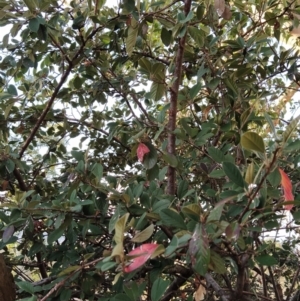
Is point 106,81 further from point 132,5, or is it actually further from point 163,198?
point 163,198

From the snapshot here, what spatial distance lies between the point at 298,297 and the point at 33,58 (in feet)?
3.03

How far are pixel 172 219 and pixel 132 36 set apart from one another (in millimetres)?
462

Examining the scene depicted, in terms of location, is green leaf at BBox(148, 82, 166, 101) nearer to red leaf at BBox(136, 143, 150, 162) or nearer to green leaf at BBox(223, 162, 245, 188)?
red leaf at BBox(136, 143, 150, 162)

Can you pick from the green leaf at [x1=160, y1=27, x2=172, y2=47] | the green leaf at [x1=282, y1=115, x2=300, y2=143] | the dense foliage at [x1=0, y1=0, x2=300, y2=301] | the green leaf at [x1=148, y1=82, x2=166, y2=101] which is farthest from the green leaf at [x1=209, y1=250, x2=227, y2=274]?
the green leaf at [x1=160, y1=27, x2=172, y2=47]

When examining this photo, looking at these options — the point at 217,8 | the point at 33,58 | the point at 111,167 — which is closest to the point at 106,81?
the point at 33,58

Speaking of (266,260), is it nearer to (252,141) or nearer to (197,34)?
(252,141)

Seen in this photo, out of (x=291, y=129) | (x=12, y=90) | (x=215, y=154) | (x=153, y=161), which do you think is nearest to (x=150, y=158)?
(x=153, y=161)

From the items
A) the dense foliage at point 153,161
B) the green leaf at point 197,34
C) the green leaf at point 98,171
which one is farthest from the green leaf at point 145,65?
the green leaf at point 98,171

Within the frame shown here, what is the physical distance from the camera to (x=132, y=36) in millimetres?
873

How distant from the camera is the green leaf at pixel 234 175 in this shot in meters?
0.54

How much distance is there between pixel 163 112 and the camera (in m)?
0.84

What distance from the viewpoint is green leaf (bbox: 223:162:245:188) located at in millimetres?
544

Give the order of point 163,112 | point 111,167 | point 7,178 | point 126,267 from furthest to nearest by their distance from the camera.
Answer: point 111,167 → point 7,178 → point 163,112 → point 126,267

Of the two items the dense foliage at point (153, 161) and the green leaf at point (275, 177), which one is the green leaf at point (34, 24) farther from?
the green leaf at point (275, 177)
